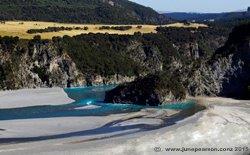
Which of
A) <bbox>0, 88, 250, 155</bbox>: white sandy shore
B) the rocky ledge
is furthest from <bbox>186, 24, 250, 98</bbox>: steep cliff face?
<bbox>0, 88, 250, 155</bbox>: white sandy shore

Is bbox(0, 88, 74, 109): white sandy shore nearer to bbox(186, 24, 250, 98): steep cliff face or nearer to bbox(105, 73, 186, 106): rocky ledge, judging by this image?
bbox(105, 73, 186, 106): rocky ledge

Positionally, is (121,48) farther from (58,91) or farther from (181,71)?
(181,71)

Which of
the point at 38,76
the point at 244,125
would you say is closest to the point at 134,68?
the point at 38,76

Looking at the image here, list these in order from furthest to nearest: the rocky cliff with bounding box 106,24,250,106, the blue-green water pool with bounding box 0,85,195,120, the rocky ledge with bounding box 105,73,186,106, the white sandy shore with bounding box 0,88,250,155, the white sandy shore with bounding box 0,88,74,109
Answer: the white sandy shore with bounding box 0,88,74,109 < the rocky cliff with bounding box 106,24,250,106 < the rocky ledge with bounding box 105,73,186,106 < the blue-green water pool with bounding box 0,85,195,120 < the white sandy shore with bounding box 0,88,250,155

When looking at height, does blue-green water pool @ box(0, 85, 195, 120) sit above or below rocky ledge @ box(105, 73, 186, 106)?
below

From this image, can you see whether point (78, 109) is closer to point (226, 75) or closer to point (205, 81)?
point (205, 81)

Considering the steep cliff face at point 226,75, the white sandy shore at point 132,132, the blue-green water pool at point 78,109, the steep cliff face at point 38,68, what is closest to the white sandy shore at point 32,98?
the blue-green water pool at point 78,109
